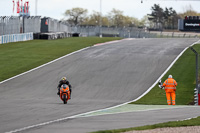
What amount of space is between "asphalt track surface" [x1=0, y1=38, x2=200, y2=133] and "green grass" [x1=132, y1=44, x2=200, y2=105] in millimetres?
748

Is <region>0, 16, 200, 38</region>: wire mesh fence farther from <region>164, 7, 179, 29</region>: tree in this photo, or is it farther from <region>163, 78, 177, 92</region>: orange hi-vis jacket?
<region>164, 7, 179, 29</region>: tree

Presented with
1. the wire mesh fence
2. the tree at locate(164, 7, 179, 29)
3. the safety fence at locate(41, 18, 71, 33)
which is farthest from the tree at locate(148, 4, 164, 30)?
the safety fence at locate(41, 18, 71, 33)

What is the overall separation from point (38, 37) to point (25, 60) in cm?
2455

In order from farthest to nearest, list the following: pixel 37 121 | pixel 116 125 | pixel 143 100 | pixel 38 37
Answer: pixel 38 37 < pixel 143 100 < pixel 37 121 < pixel 116 125

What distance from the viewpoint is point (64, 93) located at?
18938 mm

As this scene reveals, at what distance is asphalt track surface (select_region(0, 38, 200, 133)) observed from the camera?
506 inches

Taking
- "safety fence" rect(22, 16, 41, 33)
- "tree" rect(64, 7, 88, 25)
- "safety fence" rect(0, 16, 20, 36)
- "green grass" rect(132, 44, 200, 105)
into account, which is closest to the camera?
"green grass" rect(132, 44, 200, 105)

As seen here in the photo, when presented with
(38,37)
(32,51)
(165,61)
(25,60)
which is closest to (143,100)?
(165,61)

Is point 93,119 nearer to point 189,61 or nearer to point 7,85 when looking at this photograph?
point 7,85

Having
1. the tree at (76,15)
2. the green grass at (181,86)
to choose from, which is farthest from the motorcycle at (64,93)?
the tree at (76,15)

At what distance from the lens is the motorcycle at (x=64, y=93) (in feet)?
61.9

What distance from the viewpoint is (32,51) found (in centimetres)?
4206

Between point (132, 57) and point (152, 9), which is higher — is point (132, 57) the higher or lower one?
the lower one

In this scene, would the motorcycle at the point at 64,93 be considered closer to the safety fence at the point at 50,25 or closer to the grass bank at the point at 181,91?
the grass bank at the point at 181,91
